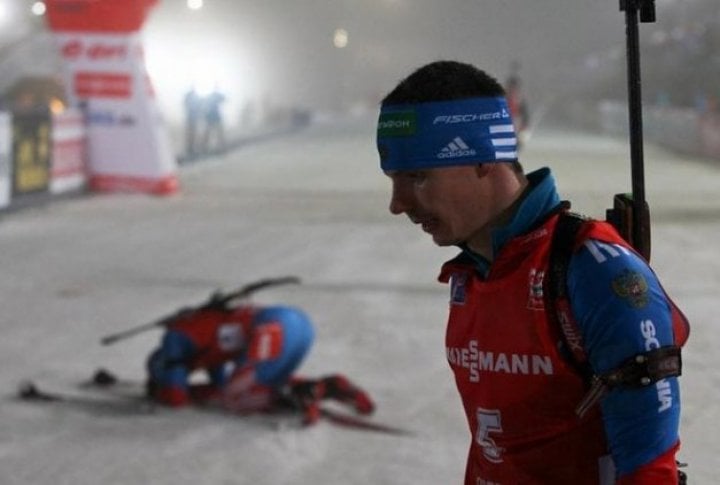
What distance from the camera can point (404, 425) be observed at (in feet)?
17.6

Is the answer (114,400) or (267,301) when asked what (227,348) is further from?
(267,301)

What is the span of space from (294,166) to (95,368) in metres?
16.3

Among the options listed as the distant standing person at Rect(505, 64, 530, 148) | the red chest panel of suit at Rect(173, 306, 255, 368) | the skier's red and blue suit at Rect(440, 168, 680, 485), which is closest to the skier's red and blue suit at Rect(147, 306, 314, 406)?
the red chest panel of suit at Rect(173, 306, 255, 368)

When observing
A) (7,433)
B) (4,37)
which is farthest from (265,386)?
(4,37)

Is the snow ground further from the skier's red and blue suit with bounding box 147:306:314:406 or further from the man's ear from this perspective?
the man's ear

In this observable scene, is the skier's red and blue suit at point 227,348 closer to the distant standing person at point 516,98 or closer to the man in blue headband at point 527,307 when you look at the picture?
the man in blue headband at point 527,307

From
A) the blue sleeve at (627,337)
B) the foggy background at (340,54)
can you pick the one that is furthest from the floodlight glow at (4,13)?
the blue sleeve at (627,337)

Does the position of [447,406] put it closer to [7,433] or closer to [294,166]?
[7,433]

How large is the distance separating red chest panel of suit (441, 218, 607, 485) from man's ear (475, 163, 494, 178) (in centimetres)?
12

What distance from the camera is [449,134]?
5.35ft

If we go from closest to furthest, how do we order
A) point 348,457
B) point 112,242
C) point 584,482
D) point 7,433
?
point 584,482 < point 348,457 < point 7,433 < point 112,242

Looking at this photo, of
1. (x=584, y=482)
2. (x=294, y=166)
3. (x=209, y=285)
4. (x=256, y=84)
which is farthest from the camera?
(x=256, y=84)

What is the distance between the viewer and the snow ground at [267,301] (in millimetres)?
4879

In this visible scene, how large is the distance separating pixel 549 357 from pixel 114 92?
52.1 ft
